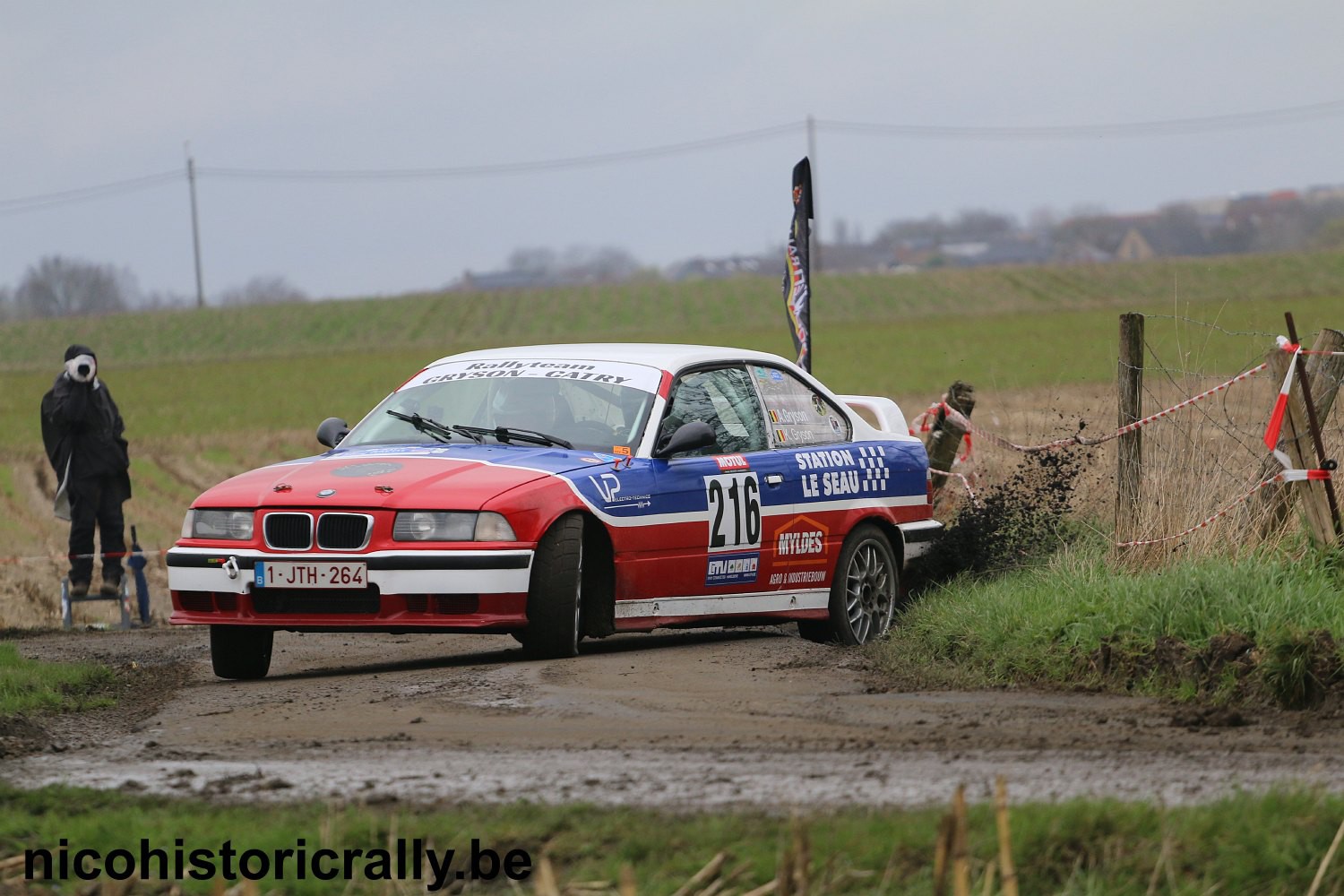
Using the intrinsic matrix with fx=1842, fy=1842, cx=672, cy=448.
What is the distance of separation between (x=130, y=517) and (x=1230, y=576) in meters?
17.0

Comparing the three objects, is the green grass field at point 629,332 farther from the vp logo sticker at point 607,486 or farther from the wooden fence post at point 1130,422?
the vp logo sticker at point 607,486

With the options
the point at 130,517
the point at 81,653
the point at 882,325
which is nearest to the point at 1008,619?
the point at 81,653

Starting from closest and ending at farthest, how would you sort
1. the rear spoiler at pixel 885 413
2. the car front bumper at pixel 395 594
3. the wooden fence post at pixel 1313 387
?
the car front bumper at pixel 395 594 → the wooden fence post at pixel 1313 387 → the rear spoiler at pixel 885 413

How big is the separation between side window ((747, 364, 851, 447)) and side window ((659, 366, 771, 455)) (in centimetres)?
11

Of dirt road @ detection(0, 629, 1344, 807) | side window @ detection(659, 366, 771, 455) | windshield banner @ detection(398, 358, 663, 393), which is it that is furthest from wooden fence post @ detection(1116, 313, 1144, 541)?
windshield banner @ detection(398, 358, 663, 393)

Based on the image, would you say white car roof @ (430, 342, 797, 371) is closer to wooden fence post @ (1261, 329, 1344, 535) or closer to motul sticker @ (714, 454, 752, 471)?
motul sticker @ (714, 454, 752, 471)

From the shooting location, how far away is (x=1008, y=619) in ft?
28.1

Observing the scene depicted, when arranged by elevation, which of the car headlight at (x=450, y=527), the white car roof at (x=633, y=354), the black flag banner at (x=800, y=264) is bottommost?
the car headlight at (x=450, y=527)

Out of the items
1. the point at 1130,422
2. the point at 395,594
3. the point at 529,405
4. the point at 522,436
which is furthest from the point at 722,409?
the point at 395,594

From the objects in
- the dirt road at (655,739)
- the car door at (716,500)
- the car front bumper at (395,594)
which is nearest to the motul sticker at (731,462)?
the car door at (716,500)

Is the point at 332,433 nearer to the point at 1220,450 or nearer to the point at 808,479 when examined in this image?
the point at 808,479

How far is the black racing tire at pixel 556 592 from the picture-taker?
27.6 ft

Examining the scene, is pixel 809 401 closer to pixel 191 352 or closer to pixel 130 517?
pixel 130 517

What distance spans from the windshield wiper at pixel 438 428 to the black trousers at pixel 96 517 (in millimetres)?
6205
